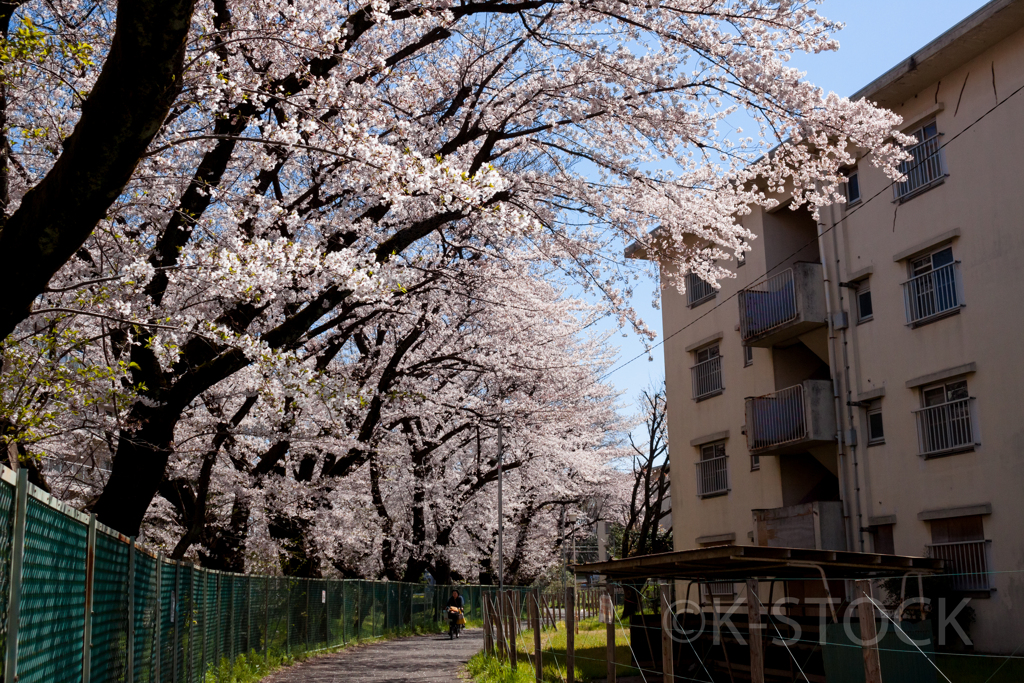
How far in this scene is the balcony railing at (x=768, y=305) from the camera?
21922 mm

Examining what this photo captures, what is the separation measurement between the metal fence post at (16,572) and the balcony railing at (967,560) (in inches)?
630

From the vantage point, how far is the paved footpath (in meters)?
16.2

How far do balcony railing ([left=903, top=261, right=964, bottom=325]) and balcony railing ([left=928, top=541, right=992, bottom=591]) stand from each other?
459cm

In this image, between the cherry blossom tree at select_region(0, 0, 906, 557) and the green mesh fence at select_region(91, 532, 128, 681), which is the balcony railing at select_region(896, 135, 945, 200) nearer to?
the cherry blossom tree at select_region(0, 0, 906, 557)

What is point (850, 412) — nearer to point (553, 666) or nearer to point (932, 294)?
point (932, 294)

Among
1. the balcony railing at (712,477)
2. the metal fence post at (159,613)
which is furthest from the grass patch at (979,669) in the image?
the metal fence post at (159,613)

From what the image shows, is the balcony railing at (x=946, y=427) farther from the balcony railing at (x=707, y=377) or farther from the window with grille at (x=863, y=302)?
the balcony railing at (x=707, y=377)

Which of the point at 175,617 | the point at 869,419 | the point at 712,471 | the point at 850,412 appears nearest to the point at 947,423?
the point at 869,419

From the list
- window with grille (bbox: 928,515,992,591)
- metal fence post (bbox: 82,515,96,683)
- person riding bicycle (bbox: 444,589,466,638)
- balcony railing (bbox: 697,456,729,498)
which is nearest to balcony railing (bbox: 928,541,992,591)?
window with grille (bbox: 928,515,992,591)

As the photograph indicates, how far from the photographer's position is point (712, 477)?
25.9 m

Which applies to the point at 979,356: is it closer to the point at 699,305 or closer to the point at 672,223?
the point at 672,223

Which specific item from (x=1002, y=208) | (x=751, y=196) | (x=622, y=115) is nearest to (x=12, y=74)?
(x=622, y=115)

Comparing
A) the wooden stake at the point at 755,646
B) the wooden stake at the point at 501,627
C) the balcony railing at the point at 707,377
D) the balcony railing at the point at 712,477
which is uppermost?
the balcony railing at the point at 707,377

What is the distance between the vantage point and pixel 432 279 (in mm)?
16016
